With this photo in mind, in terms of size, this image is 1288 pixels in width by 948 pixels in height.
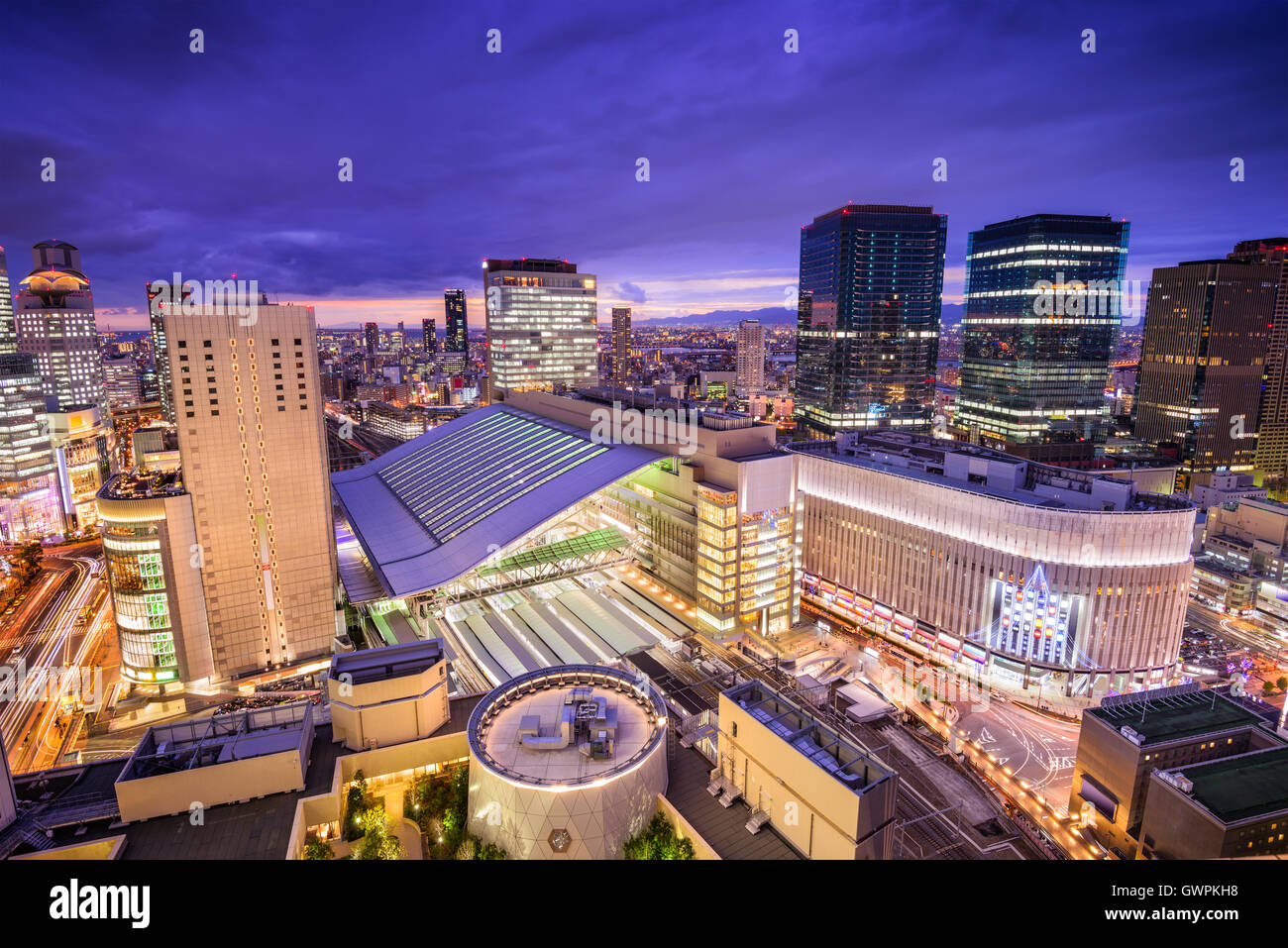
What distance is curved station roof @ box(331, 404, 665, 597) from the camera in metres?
44.3

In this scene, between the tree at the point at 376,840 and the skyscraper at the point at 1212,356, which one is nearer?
the tree at the point at 376,840

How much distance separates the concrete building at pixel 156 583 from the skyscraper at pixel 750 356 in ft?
493

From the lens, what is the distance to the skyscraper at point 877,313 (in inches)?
4082

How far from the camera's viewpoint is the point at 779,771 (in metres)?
21.5

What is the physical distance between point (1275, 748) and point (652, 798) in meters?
33.3

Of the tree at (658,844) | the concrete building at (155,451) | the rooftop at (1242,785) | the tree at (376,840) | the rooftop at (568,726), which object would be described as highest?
the concrete building at (155,451)

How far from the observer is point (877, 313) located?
10525 centimetres

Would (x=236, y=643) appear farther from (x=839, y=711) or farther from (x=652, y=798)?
(x=839, y=711)

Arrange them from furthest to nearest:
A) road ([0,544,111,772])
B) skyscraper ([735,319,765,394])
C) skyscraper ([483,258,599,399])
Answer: skyscraper ([735,319,765,394]) < skyscraper ([483,258,599,399]) < road ([0,544,111,772])

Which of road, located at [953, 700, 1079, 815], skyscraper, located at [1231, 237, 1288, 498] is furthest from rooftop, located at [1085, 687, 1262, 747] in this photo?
skyscraper, located at [1231, 237, 1288, 498]

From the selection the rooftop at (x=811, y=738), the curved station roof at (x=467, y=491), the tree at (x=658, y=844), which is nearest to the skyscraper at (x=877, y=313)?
the curved station roof at (x=467, y=491)

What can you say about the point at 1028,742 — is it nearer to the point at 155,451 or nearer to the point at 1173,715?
the point at 1173,715

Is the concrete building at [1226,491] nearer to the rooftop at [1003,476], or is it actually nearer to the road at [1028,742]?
the rooftop at [1003,476]

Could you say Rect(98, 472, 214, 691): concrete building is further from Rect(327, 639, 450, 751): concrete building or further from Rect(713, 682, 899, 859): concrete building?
Rect(713, 682, 899, 859): concrete building
